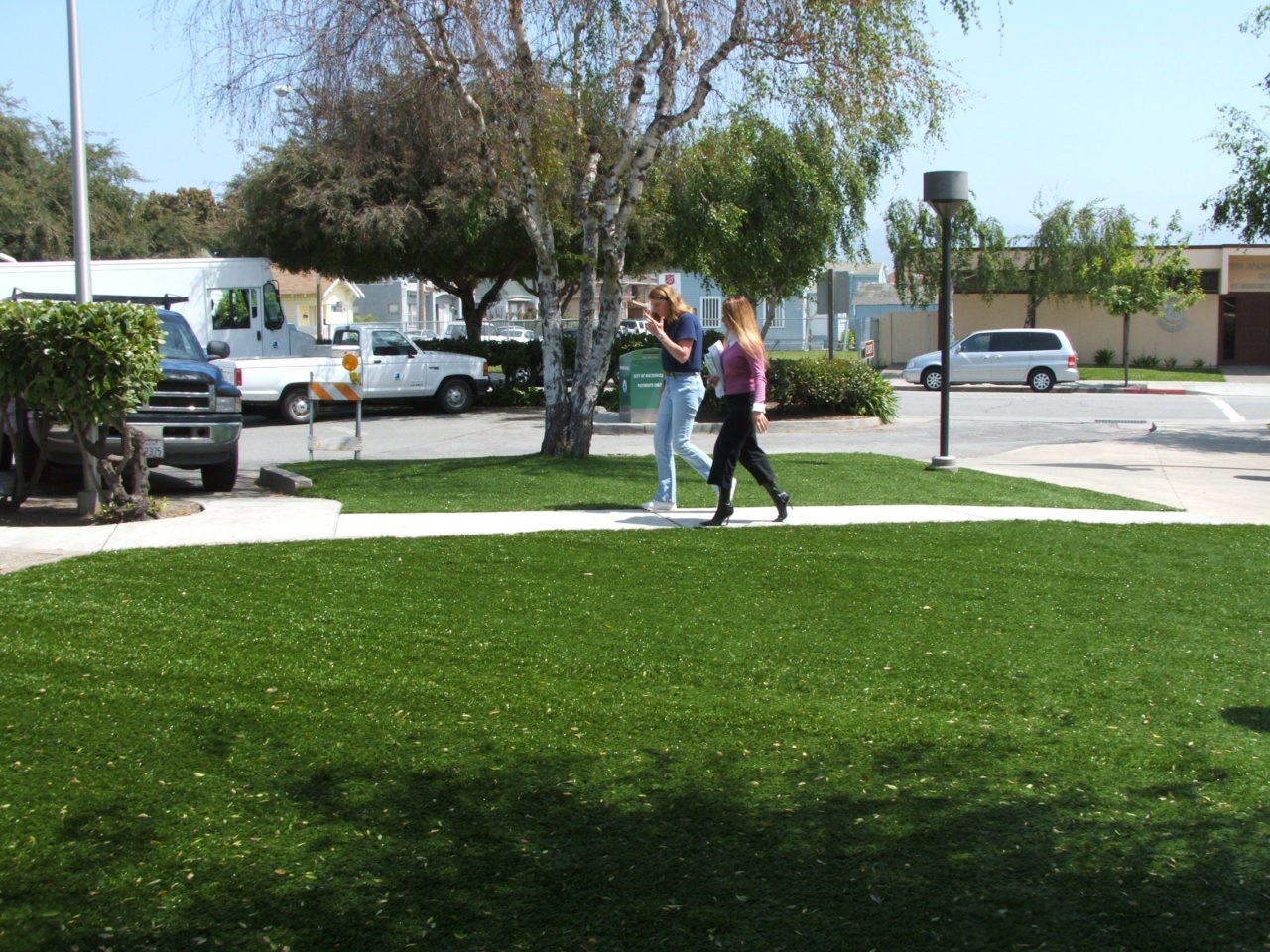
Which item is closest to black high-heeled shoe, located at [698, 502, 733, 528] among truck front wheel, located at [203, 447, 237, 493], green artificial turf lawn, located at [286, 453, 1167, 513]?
green artificial turf lawn, located at [286, 453, 1167, 513]

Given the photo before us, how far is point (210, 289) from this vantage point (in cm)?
2744

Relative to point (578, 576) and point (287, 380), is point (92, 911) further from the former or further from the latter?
point (287, 380)

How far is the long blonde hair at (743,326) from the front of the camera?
9664mm

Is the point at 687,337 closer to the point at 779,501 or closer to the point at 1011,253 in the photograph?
the point at 779,501

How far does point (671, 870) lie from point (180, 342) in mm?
11005

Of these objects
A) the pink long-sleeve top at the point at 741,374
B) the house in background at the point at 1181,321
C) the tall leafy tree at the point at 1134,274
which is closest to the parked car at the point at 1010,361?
the tall leafy tree at the point at 1134,274

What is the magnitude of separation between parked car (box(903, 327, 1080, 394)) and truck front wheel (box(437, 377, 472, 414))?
44.5 feet

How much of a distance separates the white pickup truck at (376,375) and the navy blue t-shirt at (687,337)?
13.4 m

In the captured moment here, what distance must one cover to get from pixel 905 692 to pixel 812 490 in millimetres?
6218

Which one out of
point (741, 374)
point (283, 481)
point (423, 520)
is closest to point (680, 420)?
point (741, 374)

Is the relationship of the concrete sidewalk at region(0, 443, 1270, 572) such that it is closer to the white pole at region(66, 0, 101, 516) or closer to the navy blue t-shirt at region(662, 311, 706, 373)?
the navy blue t-shirt at region(662, 311, 706, 373)

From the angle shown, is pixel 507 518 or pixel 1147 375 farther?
pixel 1147 375

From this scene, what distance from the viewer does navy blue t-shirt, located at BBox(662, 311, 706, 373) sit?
32.9ft

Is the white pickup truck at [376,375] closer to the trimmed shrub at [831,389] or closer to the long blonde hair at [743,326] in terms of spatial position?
the trimmed shrub at [831,389]
